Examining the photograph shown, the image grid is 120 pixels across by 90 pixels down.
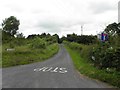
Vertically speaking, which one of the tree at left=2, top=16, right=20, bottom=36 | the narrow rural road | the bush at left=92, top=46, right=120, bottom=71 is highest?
the tree at left=2, top=16, right=20, bottom=36

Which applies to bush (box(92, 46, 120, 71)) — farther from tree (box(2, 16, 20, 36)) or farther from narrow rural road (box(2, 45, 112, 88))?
tree (box(2, 16, 20, 36))

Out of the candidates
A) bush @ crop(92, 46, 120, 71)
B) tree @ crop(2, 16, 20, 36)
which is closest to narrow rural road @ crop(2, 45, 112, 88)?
bush @ crop(92, 46, 120, 71)

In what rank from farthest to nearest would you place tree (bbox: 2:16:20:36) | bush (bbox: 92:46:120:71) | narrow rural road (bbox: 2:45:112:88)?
tree (bbox: 2:16:20:36) < bush (bbox: 92:46:120:71) < narrow rural road (bbox: 2:45:112:88)

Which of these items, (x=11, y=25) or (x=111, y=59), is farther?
(x=11, y=25)

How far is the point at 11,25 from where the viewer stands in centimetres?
11469

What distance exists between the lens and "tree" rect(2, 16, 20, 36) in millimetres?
114412

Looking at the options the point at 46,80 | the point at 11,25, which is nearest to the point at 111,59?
the point at 46,80

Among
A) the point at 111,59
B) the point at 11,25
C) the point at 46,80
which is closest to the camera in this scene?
Answer: the point at 46,80

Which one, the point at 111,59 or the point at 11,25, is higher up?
the point at 11,25

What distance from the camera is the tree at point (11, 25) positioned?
114412 mm

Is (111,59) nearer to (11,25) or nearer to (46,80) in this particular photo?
(46,80)

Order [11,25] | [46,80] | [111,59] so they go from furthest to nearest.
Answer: [11,25] → [111,59] → [46,80]

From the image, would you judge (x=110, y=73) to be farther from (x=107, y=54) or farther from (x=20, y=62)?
(x=20, y=62)

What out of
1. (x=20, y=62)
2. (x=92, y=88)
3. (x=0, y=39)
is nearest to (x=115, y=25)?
(x=0, y=39)
